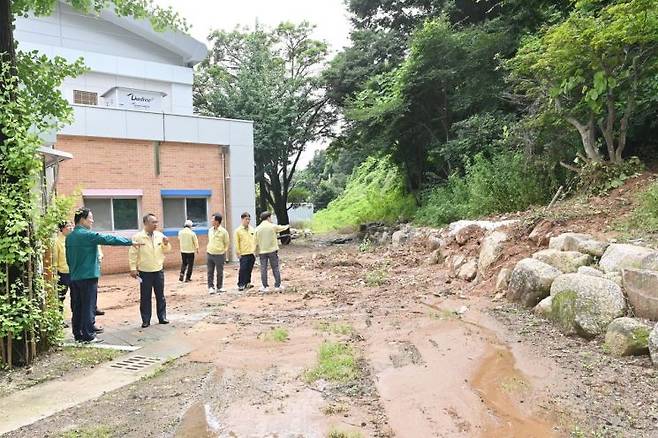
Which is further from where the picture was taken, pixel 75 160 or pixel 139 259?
pixel 75 160

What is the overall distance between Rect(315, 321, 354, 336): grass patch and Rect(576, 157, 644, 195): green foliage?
5.61 m

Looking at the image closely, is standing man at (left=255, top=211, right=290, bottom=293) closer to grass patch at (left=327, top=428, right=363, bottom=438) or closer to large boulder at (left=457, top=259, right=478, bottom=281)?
large boulder at (left=457, top=259, right=478, bottom=281)

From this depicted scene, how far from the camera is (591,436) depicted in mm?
3672

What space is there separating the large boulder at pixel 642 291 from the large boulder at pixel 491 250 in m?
3.19

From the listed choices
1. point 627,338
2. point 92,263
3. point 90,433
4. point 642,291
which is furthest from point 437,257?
point 90,433

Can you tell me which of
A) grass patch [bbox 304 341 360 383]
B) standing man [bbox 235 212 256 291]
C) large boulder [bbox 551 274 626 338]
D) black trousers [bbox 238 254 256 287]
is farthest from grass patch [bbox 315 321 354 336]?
black trousers [bbox 238 254 256 287]

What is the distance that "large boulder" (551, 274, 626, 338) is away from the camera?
218 inches

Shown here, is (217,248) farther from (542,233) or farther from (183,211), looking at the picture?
(183,211)

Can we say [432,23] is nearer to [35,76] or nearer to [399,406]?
[35,76]

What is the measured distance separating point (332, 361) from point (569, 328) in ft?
8.76

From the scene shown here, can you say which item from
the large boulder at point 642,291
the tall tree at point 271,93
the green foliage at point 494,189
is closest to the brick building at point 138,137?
the tall tree at point 271,93

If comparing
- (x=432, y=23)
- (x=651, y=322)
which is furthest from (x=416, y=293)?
Result: (x=432, y=23)

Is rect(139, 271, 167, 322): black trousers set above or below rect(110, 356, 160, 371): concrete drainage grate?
above

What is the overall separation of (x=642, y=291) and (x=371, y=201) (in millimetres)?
19257
